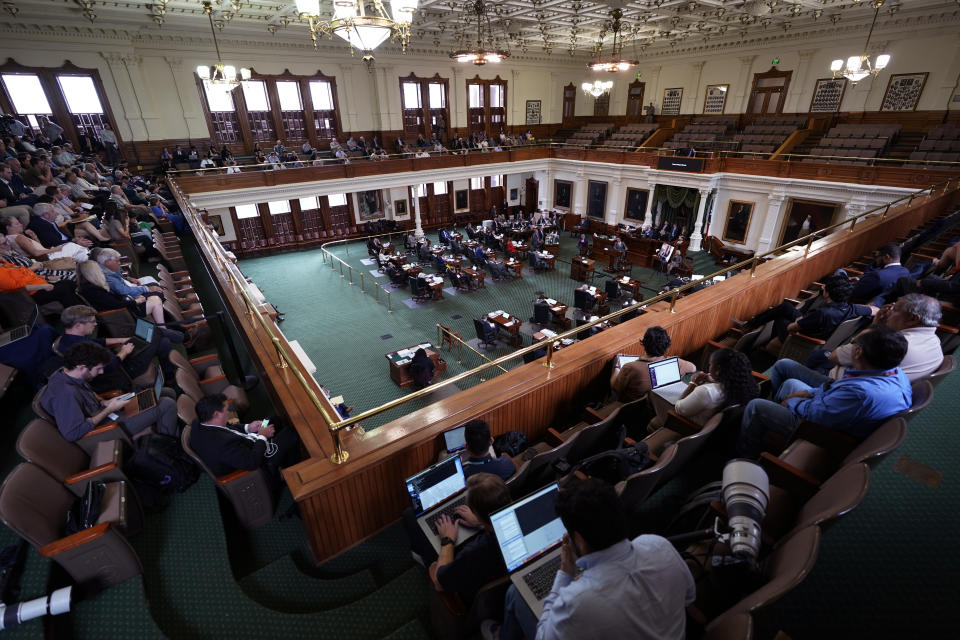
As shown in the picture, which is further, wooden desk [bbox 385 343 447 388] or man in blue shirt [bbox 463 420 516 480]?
wooden desk [bbox 385 343 447 388]

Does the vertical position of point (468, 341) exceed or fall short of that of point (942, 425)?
it falls short

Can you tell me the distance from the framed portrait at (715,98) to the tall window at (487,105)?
9.23 metres

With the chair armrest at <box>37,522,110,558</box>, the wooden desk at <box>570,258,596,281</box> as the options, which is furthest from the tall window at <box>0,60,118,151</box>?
the chair armrest at <box>37,522,110,558</box>

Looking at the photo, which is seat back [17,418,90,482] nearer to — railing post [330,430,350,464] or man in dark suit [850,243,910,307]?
railing post [330,430,350,464]

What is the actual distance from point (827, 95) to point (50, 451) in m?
21.5

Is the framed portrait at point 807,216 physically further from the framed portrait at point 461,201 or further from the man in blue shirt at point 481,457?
the man in blue shirt at point 481,457

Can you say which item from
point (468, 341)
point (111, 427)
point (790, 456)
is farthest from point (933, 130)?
point (111, 427)

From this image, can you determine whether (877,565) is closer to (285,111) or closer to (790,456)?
(790,456)

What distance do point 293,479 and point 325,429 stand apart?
39 centimetres

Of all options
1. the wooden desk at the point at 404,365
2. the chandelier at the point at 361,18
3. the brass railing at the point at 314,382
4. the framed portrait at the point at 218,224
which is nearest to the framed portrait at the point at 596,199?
the brass railing at the point at 314,382

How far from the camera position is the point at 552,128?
23594mm

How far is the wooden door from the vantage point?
2306cm

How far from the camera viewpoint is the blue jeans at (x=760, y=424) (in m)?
2.83

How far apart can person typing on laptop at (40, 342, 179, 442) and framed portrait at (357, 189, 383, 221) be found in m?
16.0
